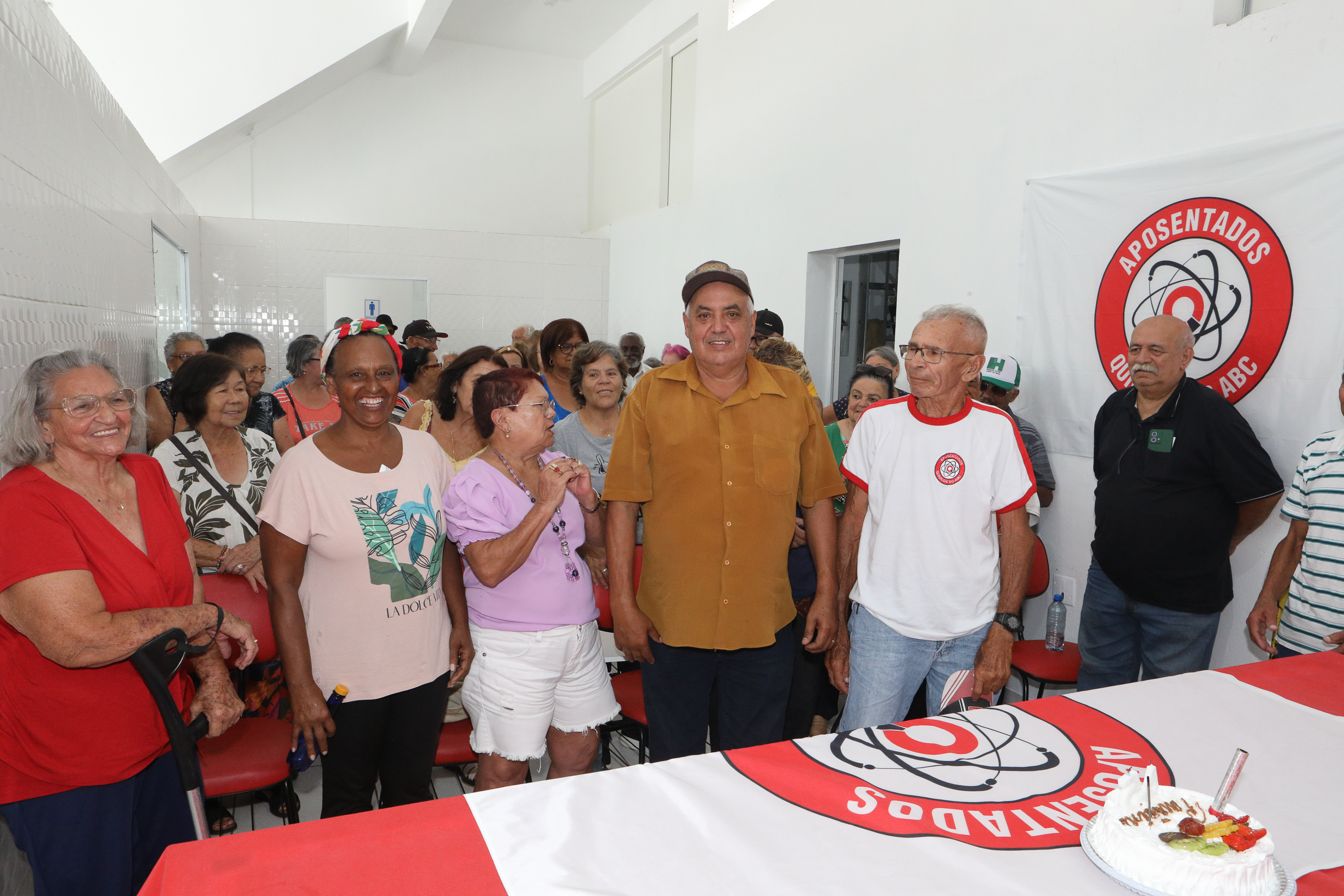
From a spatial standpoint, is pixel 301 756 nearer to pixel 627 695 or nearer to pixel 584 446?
pixel 627 695

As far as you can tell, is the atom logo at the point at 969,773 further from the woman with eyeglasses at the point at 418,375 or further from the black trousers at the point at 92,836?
the woman with eyeglasses at the point at 418,375

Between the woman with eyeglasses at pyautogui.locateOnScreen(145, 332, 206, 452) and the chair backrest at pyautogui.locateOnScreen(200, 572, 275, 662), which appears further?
the woman with eyeglasses at pyautogui.locateOnScreen(145, 332, 206, 452)

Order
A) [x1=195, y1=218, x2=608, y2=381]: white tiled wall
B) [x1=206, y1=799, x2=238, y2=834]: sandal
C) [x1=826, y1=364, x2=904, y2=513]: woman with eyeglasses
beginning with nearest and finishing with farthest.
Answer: [x1=206, y1=799, x2=238, y2=834]: sandal < [x1=826, y1=364, x2=904, y2=513]: woman with eyeglasses < [x1=195, y1=218, x2=608, y2=381]: white tiled wall

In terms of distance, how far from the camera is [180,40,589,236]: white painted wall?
9281mm

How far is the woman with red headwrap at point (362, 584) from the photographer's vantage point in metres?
1.93

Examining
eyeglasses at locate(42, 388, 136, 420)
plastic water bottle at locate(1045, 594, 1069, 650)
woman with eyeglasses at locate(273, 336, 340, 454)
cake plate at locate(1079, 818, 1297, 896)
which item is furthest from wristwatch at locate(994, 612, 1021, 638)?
woman with eyeglasses at locate(273, 336, 340, 454)

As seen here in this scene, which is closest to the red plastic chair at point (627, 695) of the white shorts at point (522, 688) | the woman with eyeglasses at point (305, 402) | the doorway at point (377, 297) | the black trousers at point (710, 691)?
the black trousers at point (710, 691)

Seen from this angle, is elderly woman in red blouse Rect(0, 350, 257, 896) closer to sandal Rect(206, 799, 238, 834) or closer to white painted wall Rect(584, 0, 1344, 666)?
sandal Rect(206, 799, 238, 834)

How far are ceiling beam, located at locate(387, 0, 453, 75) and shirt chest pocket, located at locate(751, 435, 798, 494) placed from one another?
6.69 metres

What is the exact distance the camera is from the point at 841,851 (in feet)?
3.61

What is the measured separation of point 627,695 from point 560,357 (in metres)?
1.92

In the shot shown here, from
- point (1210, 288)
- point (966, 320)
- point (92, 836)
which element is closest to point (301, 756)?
point (92, 836)

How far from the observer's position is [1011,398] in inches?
155

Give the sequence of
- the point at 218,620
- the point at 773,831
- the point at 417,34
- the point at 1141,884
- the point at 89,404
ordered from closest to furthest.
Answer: the point at 1141,884
the point at 773,831
the point at 89,404
the point at 218,620
the point at 417,34
